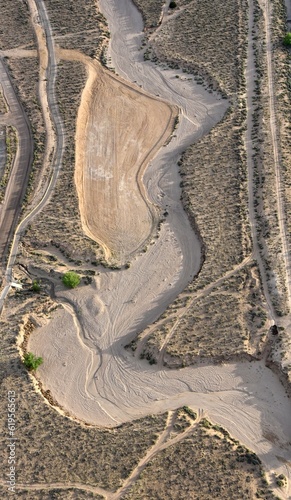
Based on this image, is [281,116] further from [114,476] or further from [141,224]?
[114,476]

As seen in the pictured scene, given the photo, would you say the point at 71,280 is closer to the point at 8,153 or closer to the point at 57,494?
the point at 57,494

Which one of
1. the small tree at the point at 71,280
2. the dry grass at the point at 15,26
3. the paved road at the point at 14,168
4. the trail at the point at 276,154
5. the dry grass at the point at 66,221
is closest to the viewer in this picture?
the small tree at the point at 71,280

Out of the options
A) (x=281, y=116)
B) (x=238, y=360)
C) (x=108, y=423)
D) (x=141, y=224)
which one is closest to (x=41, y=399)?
(x=108, y=423)

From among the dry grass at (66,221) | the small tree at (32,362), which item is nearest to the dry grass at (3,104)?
the dry grass at (66,221)

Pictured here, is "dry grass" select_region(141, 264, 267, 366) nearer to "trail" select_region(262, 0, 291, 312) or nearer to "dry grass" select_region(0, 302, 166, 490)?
"trail" select_region(262, 0, 291, 312)

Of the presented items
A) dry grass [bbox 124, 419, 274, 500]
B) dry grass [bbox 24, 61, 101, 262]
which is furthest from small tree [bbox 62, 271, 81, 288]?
dry grass [bbox 124, 419, 274, 500]

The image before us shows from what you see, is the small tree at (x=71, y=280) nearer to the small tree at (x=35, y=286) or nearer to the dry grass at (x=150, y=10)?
the small tree at (x=35, y=286)
